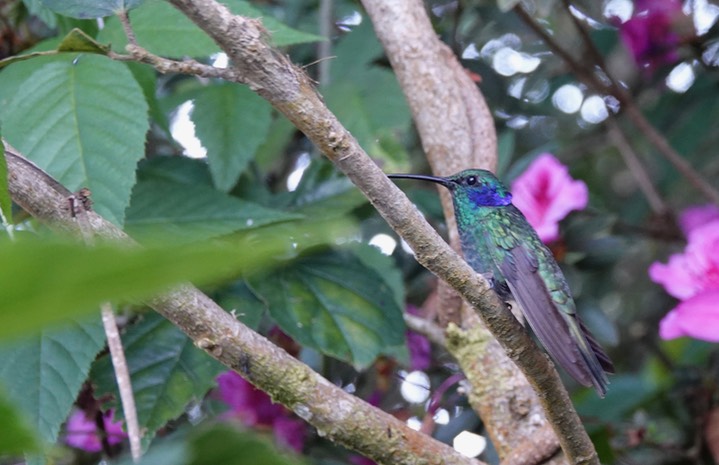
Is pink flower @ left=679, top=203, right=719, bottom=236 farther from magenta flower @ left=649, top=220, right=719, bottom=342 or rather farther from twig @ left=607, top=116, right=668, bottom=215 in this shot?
magenta flower @ left=649, top=220, right=719, bottom=342

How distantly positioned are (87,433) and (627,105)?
1786mm

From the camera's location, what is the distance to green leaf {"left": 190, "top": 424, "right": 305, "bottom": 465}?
0.29 meters

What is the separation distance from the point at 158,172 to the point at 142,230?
0.24m

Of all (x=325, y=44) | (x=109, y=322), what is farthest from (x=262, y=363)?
(x=325, y=44)

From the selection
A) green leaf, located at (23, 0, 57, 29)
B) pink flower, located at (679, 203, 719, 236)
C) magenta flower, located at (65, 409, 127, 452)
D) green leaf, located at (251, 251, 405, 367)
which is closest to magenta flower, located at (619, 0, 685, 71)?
pink flower, located at (679, 203, 719, 236)

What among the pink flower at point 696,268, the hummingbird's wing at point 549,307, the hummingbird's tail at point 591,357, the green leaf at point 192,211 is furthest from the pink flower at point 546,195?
the green leaf at point 192,211

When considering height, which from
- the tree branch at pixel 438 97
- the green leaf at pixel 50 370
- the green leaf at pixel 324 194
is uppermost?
the tree branch at pixel 438 97

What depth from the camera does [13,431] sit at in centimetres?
27

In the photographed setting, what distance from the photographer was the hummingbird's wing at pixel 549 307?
1259 mm

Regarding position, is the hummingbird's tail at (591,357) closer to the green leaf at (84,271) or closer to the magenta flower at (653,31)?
the green leaf at (84,271)

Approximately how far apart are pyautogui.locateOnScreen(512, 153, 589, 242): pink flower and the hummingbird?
→ 27 centimetres

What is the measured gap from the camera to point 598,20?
3.17 m

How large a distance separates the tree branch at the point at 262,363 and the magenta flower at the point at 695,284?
0.62 metres

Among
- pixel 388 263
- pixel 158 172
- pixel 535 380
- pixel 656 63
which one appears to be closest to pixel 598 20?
pixel 656 63
